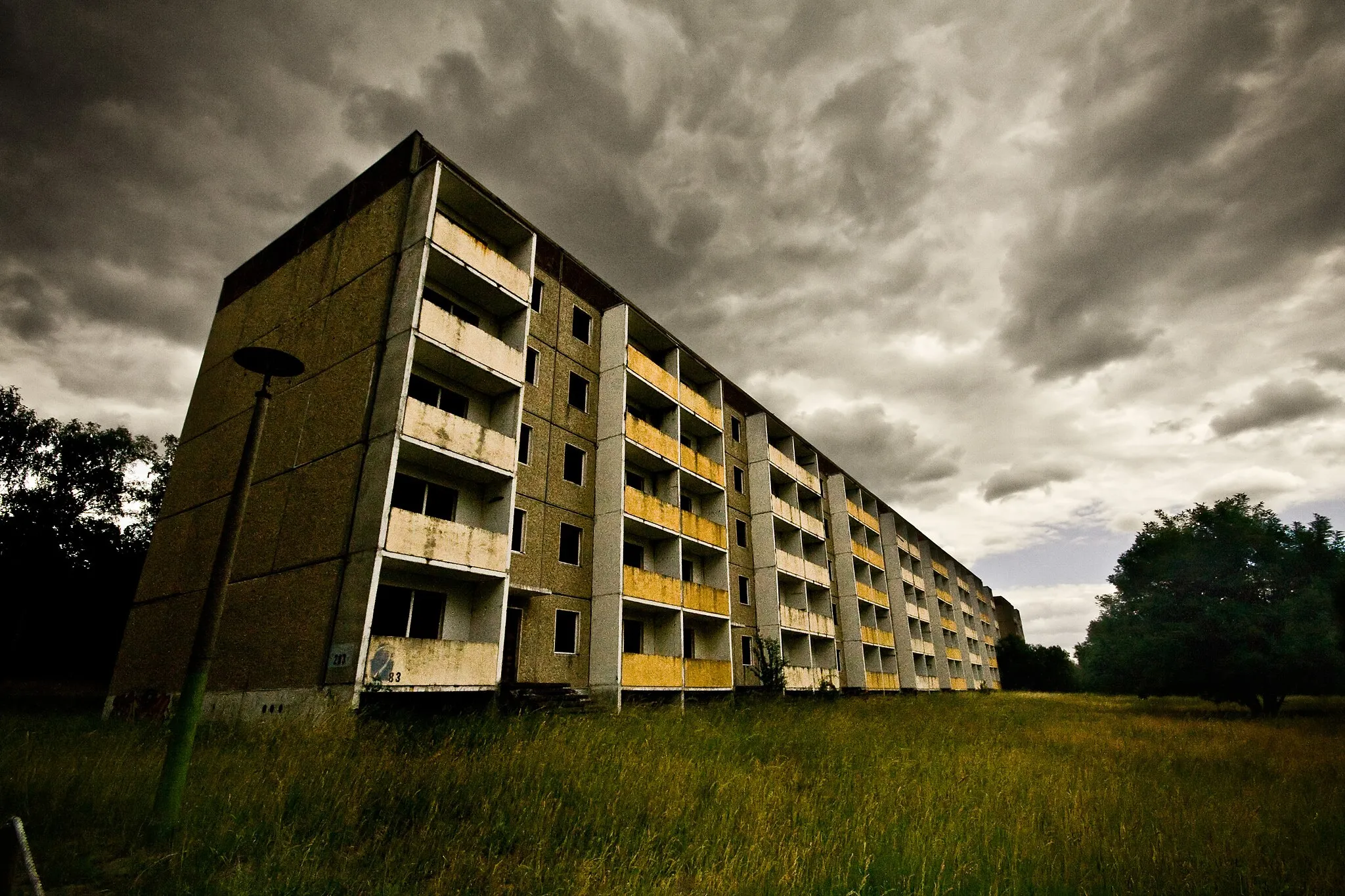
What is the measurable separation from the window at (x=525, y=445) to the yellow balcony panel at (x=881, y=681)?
24784 mm

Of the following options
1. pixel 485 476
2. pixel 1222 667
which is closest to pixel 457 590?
pixel 485 476

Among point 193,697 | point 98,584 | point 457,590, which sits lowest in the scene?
point 193,697

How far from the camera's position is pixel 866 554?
1554 inches

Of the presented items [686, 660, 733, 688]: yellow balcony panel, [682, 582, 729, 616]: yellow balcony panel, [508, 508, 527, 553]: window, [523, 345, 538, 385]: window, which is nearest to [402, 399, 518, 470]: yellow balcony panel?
[508, 508, 527, 553]: window

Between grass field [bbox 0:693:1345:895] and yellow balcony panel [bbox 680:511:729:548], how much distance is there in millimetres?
11062

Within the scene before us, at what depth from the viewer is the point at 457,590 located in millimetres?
15641

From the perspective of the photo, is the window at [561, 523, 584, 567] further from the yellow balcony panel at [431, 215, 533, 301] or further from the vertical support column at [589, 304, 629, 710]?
the yellow balcony panel at [431, 215, 533, 301]

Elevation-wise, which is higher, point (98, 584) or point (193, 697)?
point (98, 584)

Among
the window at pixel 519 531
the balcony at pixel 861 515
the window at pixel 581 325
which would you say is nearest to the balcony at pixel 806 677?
the balcony at pixel 861 515

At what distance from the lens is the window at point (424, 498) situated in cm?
1527

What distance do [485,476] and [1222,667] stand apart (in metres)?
34.1

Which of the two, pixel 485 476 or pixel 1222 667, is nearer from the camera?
pixel 485 476

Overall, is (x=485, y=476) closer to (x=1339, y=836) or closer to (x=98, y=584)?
(x=1339, y=836)

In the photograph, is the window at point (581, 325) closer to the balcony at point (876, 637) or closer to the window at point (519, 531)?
the window at point (519, 531)
